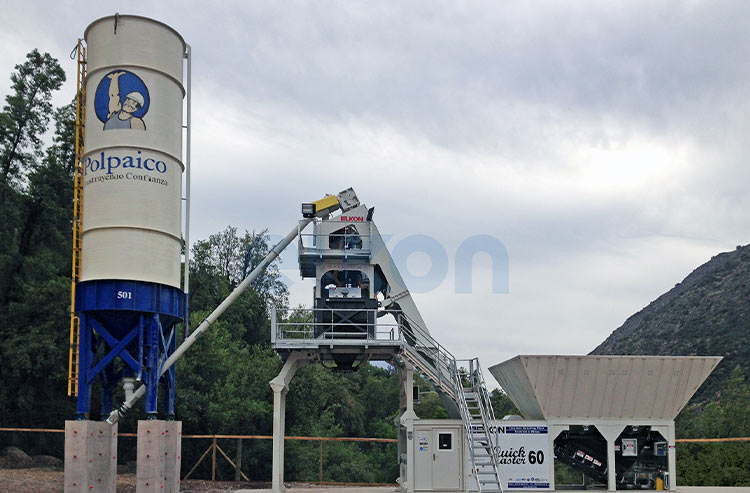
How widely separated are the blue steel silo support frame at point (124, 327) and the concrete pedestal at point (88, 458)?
0.70 m

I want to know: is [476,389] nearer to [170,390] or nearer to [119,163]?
[170,390]

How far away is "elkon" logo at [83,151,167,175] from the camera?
985 inches

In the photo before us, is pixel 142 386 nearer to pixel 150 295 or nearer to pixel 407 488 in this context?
pixel 150 295

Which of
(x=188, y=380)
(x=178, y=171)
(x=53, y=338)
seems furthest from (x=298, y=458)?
(x=178, y=171)

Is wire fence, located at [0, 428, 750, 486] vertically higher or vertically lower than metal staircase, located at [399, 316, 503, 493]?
lower

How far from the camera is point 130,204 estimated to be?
2486cm

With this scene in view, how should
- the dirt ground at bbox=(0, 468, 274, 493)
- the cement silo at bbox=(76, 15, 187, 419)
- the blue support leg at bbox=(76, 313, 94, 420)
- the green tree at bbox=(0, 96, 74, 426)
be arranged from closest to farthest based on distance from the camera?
the blue support leg at bbox=(76, 313, 94, 420)
the cement silo at bbox=(76, 15, 187, 419)
the dirt ground at bbox=(0, 468, 274, 493)
the green tree at bbox=(0, 96, 74, 426)

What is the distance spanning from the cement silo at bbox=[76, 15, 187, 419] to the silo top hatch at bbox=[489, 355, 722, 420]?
12145mm

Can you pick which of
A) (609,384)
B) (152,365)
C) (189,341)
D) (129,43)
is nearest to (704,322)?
(609,384)

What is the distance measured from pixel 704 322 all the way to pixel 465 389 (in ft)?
202

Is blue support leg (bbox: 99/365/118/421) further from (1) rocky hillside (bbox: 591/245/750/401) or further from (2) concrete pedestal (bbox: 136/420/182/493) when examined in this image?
(1) rocky hillside (bbox: 591/245/750/401)

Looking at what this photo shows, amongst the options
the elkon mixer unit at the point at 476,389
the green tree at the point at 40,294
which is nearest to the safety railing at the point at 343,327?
the elkon mixer unit at the point at 476,389

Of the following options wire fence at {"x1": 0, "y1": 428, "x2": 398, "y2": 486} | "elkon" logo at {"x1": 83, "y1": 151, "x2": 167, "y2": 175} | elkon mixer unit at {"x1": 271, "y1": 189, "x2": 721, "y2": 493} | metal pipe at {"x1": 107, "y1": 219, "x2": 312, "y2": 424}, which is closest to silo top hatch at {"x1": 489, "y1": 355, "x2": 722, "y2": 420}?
elkon mixer unit at {"x1": 271, "y1": 189, "x2": 721, "y2": 493}

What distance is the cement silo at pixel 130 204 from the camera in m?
24.5
